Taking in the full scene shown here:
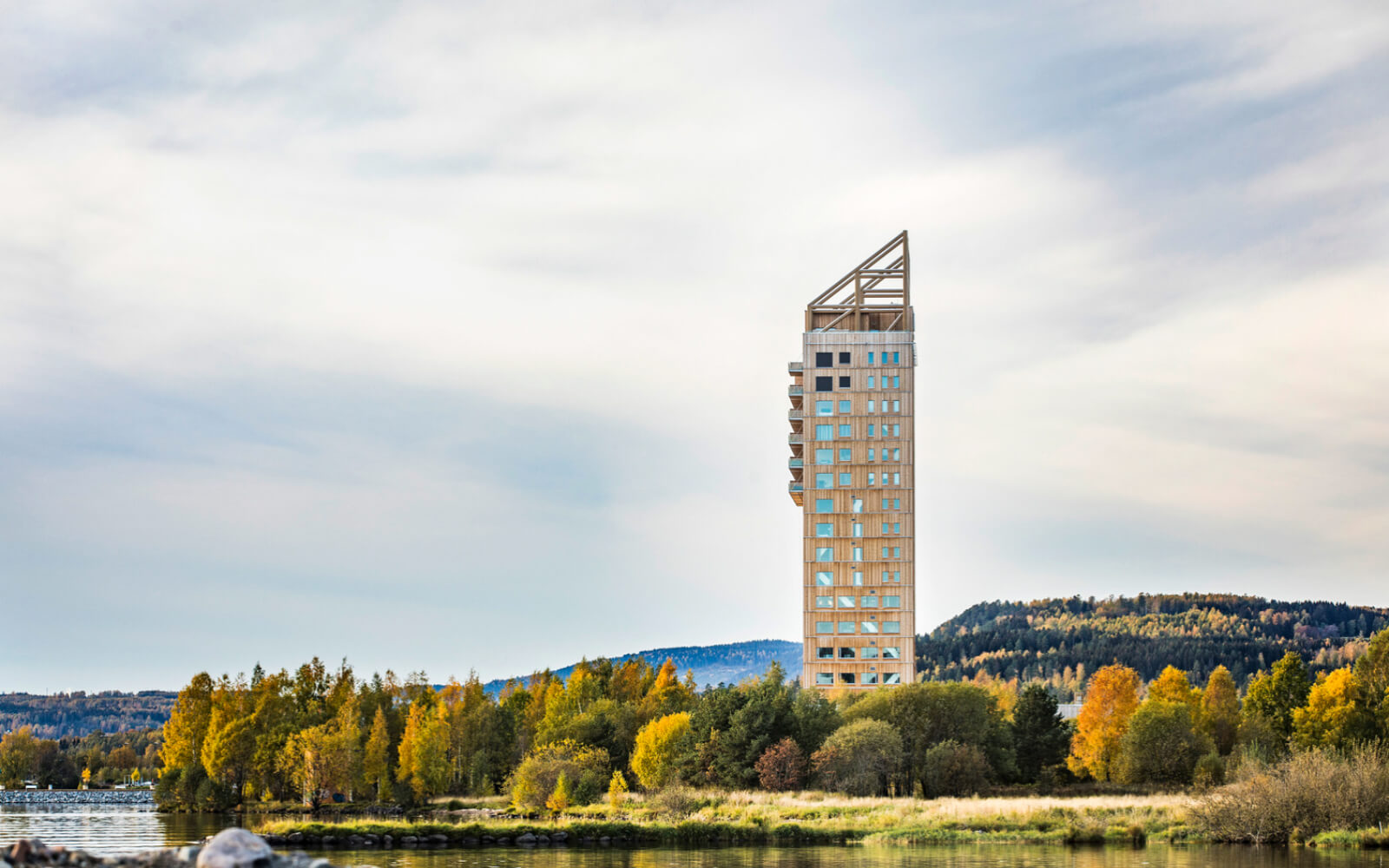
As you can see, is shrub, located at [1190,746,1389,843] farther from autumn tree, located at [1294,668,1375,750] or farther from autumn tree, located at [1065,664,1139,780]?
autumn tree, located at [1065,664,1139,780]

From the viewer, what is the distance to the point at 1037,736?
274 feet

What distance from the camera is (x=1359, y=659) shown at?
7738 centimetres

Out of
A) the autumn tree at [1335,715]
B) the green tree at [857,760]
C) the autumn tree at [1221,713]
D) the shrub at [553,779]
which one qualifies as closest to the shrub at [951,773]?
the green tree at [857,760]

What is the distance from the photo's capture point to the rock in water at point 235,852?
61.0 feet

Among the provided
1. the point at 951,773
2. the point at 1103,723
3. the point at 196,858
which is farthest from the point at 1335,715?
the point at 196,858

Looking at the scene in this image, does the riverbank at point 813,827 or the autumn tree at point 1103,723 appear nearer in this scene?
the riverbank at point 813,827

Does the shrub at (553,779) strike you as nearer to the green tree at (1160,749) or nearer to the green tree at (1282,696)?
the green tree at (1160,749)

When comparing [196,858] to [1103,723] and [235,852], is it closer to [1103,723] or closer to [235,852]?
[235,852]

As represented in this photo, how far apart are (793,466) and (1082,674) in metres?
97.2

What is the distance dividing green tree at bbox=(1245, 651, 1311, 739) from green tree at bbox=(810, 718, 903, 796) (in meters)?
27.1

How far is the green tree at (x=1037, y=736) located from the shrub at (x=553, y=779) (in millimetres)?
28270

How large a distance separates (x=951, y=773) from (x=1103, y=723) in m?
18.7

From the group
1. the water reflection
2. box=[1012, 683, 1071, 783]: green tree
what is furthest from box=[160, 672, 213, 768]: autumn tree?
box=[1012, 683, 1071, 783]: green tree

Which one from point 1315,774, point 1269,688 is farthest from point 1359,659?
point 1315,774
